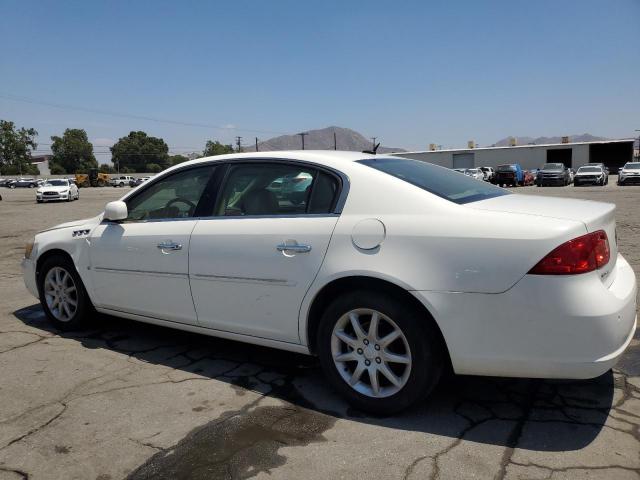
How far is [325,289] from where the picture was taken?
116 inches

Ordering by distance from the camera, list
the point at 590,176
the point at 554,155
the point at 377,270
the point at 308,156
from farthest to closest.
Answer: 1. the point at 554,155
2. the point at 590,176
3. the point at 308,156
4. the point at 377,270

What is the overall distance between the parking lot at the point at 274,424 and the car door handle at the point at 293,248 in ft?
3.06

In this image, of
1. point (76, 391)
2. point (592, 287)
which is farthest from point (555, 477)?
point (76, 391)

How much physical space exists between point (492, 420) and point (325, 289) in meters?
1.18

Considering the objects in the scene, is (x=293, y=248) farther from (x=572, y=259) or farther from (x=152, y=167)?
(x=152, y=167)

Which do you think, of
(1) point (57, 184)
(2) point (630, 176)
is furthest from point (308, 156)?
(2) point (630, 176)

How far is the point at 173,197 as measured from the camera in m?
3.94

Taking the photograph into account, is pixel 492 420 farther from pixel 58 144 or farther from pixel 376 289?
pixel 58 144

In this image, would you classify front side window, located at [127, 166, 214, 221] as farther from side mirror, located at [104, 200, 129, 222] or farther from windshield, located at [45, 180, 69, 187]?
windshield, located at [45, 180, 69, 187]

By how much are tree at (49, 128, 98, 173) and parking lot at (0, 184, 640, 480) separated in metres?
133

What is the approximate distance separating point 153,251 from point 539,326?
2640 millimetres

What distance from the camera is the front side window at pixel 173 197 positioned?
3.77m

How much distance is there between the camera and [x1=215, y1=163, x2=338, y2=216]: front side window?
3.17 metres

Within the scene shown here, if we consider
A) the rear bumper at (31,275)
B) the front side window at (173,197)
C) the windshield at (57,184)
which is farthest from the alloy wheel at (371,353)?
the windshield at (57,184)
